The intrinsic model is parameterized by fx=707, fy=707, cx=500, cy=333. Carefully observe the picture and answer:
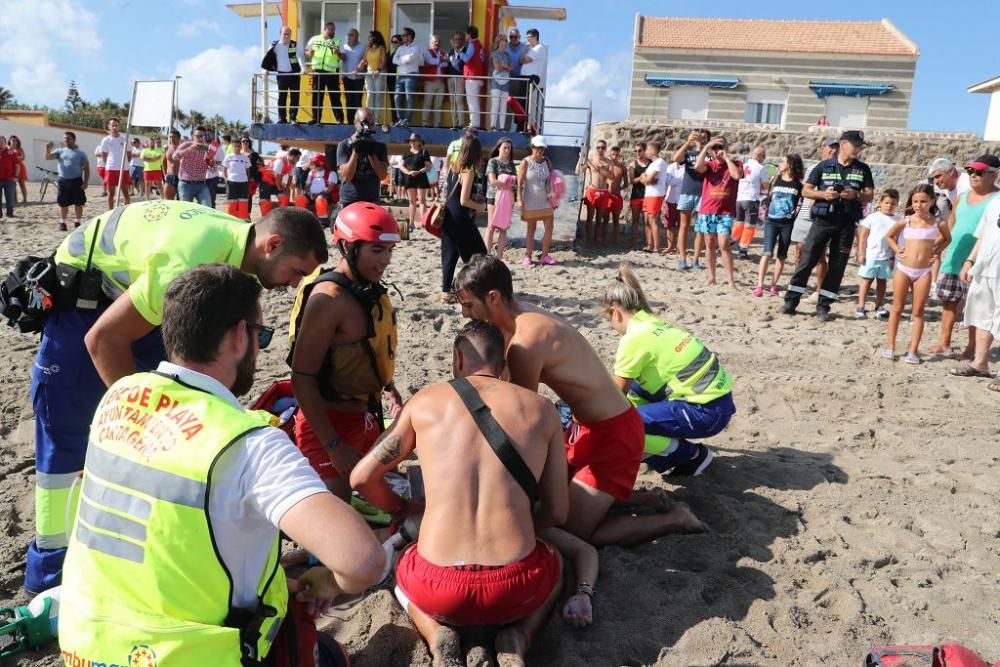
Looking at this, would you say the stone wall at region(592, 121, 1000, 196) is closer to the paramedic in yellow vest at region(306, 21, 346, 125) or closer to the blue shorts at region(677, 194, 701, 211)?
the blue shorts at region(677, 194, 701, 211)

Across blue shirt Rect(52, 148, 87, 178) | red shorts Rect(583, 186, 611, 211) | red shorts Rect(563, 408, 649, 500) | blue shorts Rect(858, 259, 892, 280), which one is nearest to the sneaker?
red shorts Rect(563, 408, 649, 500)

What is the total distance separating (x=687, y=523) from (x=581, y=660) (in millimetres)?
1068

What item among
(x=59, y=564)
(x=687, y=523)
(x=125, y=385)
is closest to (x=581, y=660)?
(x=687, y=523)

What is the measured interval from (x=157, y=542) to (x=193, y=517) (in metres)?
0.11

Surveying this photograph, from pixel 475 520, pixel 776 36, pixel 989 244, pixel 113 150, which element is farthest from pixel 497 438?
pixel 776 36

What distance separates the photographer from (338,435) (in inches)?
131

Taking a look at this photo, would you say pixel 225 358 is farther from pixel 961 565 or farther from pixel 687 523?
pixel 961 565

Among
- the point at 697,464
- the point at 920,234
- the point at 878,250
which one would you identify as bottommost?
the point at 697,464

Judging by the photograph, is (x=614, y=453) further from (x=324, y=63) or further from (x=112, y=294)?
(x=324, y=63)

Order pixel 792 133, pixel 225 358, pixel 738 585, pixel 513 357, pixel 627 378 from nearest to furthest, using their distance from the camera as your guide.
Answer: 1. pixel 225 358
2. pixel 738 585
3. pixel 513 357
4. pixel 627 378
5. pixel 792 133

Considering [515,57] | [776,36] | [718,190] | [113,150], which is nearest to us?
[718,190]

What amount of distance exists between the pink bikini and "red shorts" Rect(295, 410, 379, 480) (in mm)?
5200

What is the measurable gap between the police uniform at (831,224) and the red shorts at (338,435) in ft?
18.0

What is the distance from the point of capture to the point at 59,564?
9.17ft
